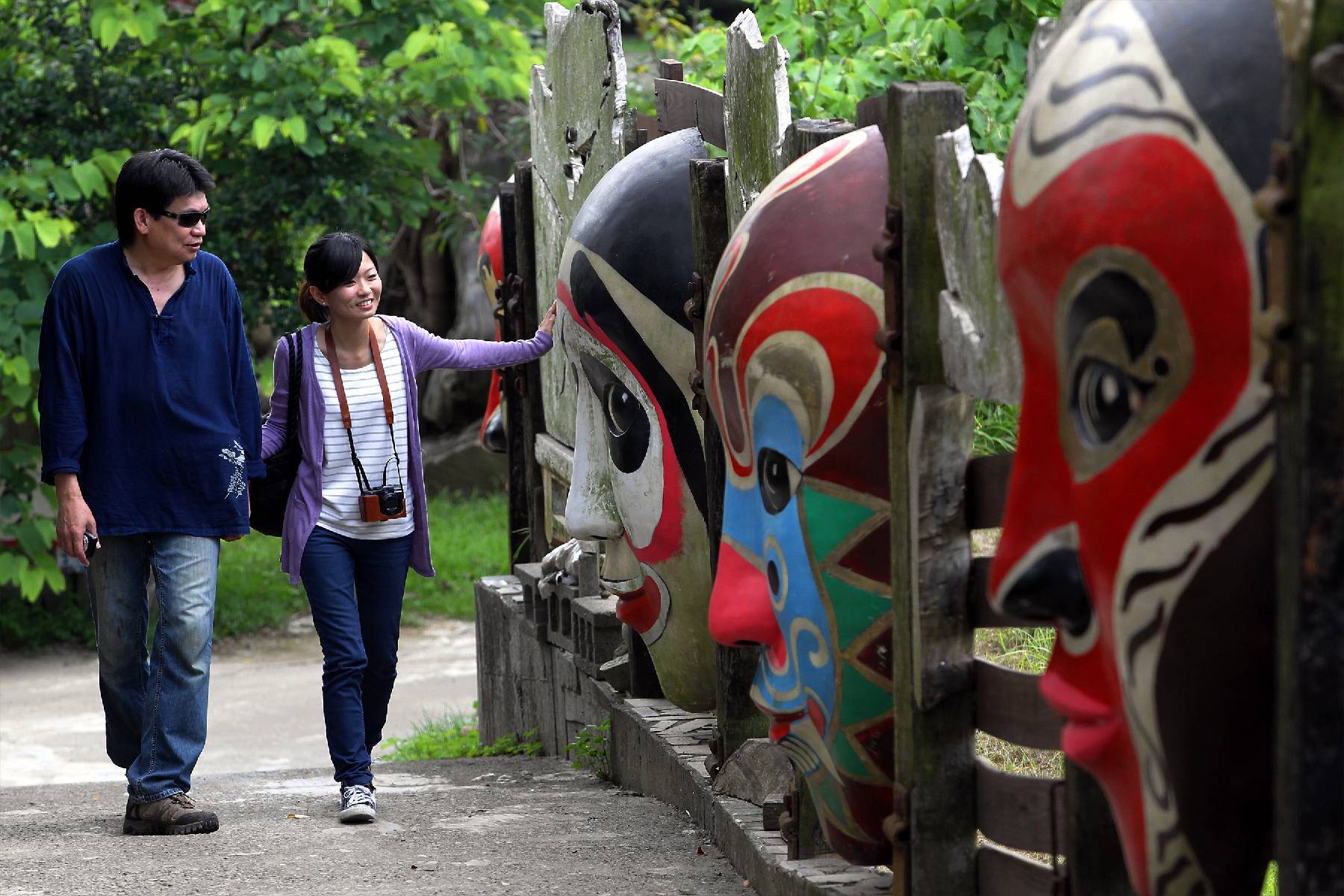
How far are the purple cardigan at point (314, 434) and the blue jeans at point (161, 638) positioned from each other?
0.24 metres

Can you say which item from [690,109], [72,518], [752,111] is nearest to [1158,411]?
[752,111]

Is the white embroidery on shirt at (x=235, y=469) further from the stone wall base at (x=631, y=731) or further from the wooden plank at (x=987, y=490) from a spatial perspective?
the wooden plank at (x=987, y=490)

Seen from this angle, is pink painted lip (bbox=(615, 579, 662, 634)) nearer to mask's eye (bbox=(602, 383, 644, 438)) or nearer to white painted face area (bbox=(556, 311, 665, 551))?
white painted face area (bbox=(556, 311, 665, 551))

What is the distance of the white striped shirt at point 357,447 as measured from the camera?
4891 millimetres

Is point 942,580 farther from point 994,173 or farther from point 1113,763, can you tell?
point 1113,763

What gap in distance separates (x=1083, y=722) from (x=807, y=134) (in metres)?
1.66

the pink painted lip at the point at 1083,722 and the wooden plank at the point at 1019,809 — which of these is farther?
the wooden plank at the point at 1019,809

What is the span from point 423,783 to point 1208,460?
14.4ft

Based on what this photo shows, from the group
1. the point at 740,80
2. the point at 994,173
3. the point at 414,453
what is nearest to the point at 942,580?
the point at 994,173

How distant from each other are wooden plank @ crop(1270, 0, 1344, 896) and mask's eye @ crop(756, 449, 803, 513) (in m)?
1.34

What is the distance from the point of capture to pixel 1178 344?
1738mm

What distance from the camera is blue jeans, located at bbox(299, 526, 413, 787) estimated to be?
4.85m

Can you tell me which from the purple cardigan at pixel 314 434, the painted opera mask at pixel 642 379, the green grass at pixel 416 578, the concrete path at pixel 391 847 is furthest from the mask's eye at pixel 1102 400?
the green grass at pixel 416 578

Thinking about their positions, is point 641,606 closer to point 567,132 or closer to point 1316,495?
point 567,132
